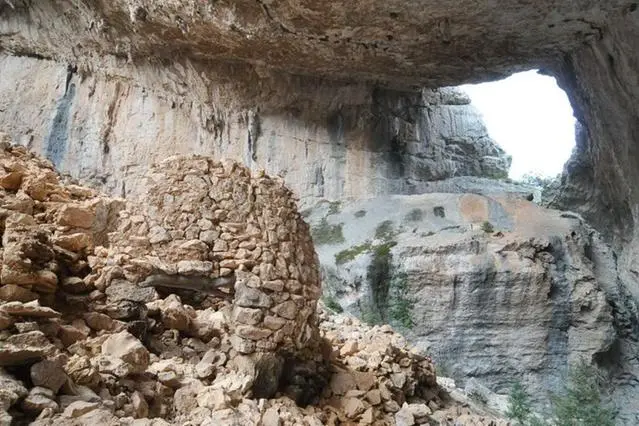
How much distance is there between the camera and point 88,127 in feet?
49.5

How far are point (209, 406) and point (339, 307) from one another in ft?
26.8

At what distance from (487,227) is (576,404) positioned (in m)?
4.00

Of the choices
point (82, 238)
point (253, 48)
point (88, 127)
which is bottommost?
point (82, 238)

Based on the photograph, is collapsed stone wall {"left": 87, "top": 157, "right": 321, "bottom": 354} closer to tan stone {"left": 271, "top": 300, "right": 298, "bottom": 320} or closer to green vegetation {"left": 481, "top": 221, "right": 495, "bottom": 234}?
tan stone {"left": 271, "top": 300, "right": 298, "bottom": 320}

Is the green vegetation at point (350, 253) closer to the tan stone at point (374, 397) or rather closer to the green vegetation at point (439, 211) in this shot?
the green vegetation at point (439, 211)

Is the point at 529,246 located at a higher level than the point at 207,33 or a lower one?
lower

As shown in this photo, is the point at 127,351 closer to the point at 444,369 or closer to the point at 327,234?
the point at 444,369

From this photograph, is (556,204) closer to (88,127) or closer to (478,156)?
(478,156)

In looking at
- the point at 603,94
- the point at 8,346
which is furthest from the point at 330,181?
the point at 8,346

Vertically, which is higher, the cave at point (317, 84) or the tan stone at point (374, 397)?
the cave at point (317, 84)

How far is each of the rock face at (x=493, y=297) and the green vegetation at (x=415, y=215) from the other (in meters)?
0.83

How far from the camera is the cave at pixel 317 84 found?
1228 cm

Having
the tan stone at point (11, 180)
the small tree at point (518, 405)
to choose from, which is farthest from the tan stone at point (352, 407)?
the small tree at point (518, 405)

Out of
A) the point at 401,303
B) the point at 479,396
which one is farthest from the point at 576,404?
the point at 401,303
